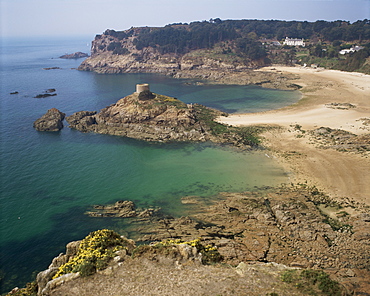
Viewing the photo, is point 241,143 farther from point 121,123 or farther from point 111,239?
point 111,239

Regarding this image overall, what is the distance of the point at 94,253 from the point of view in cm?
1962

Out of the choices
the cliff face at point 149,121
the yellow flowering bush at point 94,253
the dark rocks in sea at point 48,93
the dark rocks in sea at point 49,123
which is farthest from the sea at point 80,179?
the dark rocks in sea at point 48,93

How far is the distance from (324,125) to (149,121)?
36.3 metres

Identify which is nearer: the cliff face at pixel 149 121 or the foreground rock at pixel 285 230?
the foreground rock at pixel 285 230

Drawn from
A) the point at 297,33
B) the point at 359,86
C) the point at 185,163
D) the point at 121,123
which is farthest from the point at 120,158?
the point at 297,33

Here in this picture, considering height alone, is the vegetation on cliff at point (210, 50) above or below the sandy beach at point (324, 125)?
above

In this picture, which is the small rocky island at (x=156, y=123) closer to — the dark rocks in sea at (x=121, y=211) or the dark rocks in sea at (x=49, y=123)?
the dark rocks in sea at (x=49, y=123)

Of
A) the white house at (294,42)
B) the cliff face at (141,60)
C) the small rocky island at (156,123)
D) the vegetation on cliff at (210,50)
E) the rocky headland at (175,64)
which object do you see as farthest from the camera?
the white house at (294,42)

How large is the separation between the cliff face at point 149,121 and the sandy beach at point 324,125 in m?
10.2

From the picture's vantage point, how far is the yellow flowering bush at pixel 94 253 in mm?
18606

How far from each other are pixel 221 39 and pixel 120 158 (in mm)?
126802

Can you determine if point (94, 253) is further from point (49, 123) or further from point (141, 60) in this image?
point (141, 60)

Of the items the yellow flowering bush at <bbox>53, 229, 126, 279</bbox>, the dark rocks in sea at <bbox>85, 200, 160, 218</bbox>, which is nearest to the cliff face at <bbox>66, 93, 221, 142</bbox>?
the dark rocks in sea at <bbox>85, 200, 160, 218</bbox>

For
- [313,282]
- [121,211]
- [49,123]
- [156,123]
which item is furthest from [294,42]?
[313,282]
